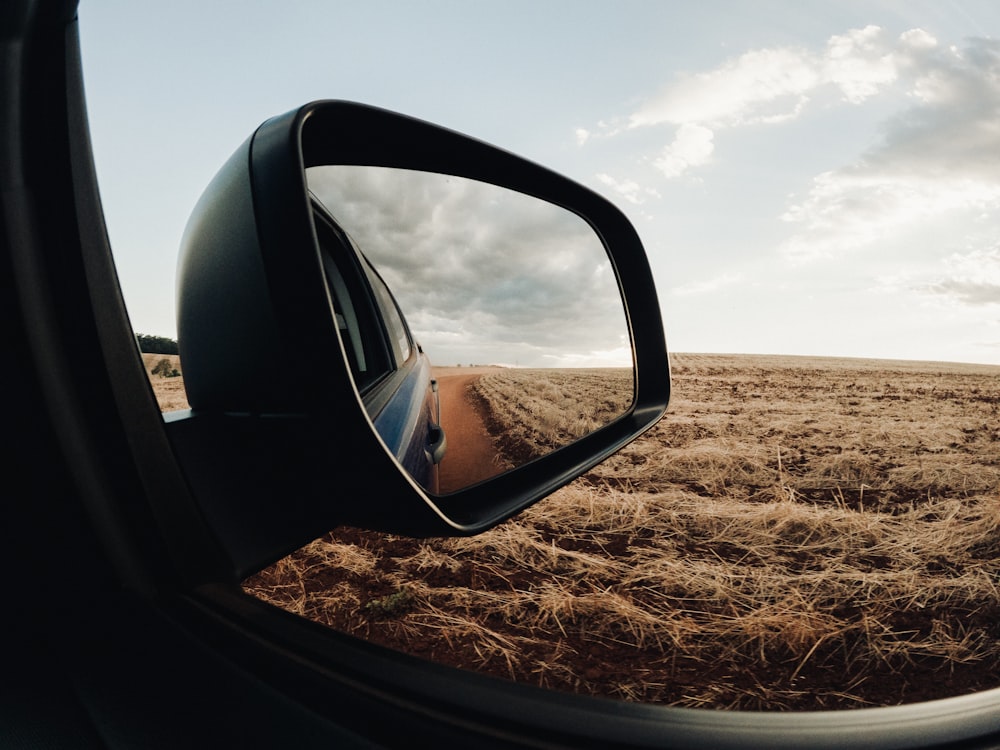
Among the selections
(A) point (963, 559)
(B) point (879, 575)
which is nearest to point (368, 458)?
(B) point (879, 575)

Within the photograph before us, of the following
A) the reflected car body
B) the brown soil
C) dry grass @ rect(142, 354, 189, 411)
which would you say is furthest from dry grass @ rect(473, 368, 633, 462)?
dry grass @ rect(142, 354, 189, 411)

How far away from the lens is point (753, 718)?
2.21 feet

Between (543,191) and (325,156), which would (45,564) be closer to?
(325,156)

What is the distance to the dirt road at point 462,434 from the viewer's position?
1.53 metres

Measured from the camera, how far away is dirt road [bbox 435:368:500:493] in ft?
5.01

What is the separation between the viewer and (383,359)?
81.1 inches

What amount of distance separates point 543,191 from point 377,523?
167 cm

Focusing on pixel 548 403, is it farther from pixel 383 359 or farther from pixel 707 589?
pixel 707 589

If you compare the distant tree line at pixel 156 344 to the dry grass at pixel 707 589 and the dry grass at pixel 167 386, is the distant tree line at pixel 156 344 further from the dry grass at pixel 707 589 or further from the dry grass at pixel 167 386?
the dry grass at pixel 707 589

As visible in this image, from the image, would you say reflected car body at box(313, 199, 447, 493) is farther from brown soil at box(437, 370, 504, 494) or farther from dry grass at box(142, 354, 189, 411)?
dry grass at box(142, 354, 189, 411)

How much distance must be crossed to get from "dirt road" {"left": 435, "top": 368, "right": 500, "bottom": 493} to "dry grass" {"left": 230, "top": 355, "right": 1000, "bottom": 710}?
24cm

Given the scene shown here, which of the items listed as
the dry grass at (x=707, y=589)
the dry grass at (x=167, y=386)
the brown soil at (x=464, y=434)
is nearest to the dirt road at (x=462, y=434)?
the brown soil at (x=464, y=434)

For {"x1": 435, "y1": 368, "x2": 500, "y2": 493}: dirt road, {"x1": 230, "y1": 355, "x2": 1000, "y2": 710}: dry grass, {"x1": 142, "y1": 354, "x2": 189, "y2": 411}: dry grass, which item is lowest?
{"x1": 230, "y1": 355, "x2": 1000, "y2": 710}: dry grass

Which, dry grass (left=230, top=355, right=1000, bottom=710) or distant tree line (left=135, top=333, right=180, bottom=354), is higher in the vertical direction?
distant tree line (left=135, top=333, right=180, bottom=354)
